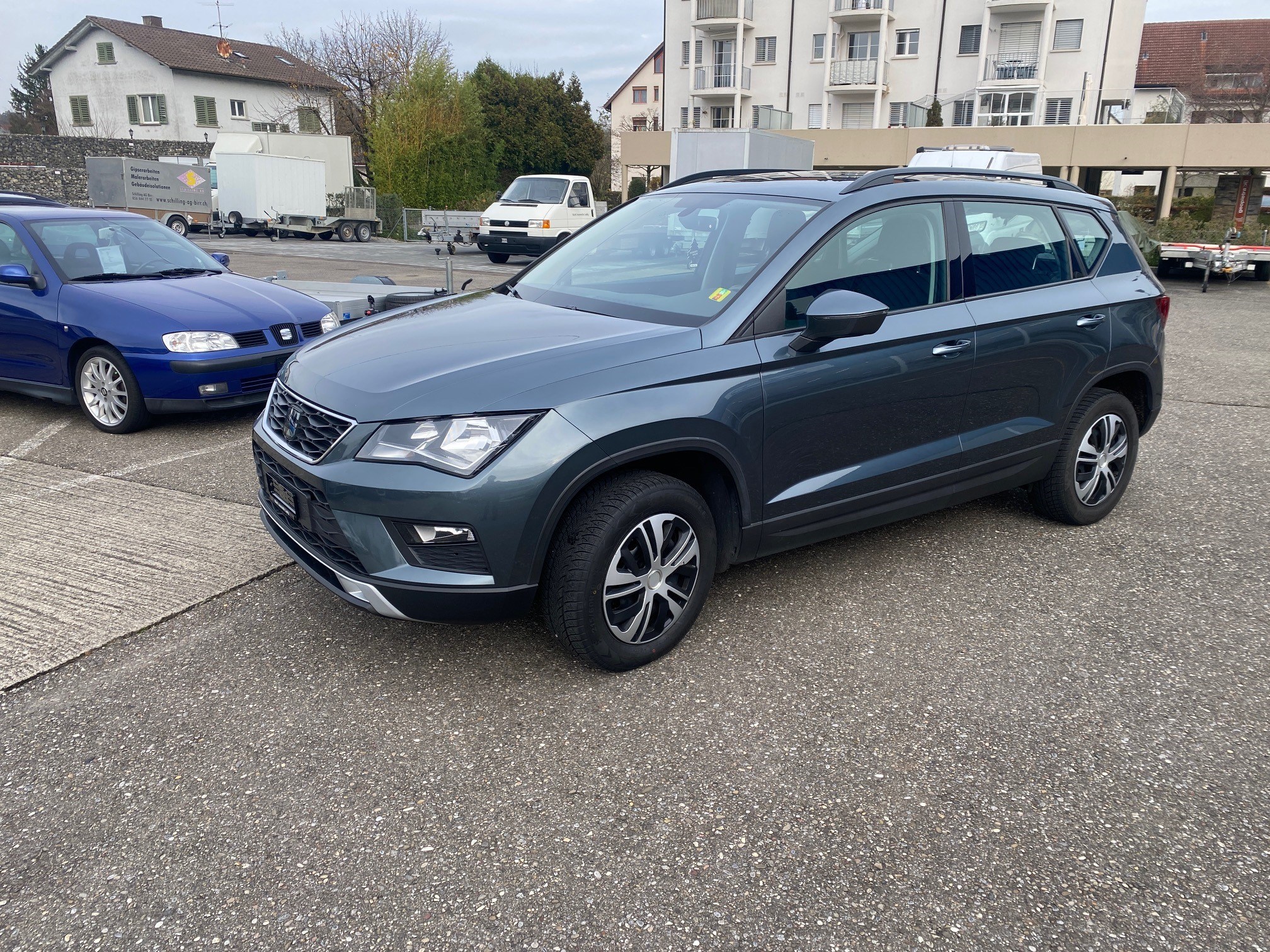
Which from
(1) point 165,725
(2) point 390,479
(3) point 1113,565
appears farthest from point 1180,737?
(1) point 165,725

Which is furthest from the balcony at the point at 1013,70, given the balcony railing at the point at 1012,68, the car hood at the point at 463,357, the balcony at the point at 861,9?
the car hood at the point at 463,357

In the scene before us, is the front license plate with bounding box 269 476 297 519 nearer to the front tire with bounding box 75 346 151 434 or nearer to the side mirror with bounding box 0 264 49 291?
the front tire with bounding box 75 346 151 434

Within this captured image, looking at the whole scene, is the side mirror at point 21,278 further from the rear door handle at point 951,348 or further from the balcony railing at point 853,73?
the balcony railing at point 853,73

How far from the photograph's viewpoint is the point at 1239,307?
16734 mm

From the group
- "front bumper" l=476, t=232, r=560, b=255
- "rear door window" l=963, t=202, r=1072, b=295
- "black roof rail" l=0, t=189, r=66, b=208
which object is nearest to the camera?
"rear door window" l=963, t=202, r=1072, b=295

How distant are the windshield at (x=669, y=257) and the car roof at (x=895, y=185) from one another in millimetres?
106

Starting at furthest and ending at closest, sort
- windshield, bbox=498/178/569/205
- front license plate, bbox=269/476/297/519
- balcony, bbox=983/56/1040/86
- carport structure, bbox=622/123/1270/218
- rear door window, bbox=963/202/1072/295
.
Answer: balcony, bbox=983/56/1040/86
carport structure, bbox=622/123/1270/218
windshield, bbox=498/178/569/205
rear door window, bbox=963/202/1072/295
front license plate, bbox=269/476/297/519

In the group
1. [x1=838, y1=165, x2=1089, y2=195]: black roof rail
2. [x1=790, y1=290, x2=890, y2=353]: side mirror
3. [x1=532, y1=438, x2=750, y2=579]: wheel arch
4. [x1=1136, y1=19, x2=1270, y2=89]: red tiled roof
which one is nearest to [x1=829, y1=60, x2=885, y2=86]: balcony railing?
[x1=1136, y1=19, x2=1270, y2=89]: red tiled roof

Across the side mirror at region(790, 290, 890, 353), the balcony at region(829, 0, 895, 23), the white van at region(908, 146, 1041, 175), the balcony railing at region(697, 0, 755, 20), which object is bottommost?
the side mirror at region(790, 290, 890, 353)

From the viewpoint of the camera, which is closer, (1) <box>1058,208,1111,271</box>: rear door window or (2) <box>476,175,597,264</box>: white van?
(1) <box>1058,208,1111,271</box>: rear door window

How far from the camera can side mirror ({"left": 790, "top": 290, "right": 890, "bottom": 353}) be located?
3.50 meters

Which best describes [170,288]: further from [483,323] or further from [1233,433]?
[1233,433]

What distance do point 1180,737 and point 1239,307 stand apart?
1651cm

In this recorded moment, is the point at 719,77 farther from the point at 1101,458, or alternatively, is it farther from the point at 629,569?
the point at 629,569
